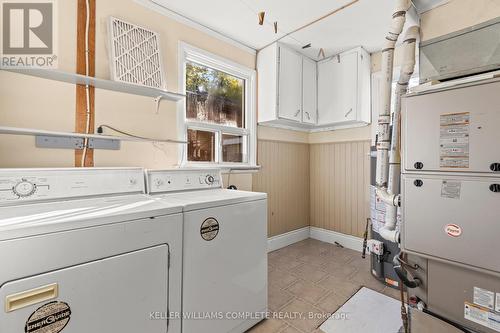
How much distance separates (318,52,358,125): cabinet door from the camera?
111 inches

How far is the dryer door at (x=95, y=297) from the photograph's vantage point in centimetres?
86

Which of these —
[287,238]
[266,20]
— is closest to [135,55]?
[266,20]

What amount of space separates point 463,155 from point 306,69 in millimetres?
2184

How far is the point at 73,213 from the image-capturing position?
108cm

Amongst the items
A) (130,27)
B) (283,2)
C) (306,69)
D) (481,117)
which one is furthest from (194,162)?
(481,117)


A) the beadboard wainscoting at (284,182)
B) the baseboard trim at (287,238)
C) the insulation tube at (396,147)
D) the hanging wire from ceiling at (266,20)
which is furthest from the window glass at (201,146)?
A: the insulation tube at (396,147)

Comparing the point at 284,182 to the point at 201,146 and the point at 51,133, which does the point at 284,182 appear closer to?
the point at 201,146

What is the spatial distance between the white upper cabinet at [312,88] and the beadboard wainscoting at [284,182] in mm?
388

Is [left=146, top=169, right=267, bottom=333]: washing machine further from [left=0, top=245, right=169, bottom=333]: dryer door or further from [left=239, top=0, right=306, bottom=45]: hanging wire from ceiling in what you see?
[left=239, top=0, right=306, bottom=45]: hanging wire from ceiling

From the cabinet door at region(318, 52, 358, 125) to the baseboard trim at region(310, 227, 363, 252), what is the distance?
153 cm

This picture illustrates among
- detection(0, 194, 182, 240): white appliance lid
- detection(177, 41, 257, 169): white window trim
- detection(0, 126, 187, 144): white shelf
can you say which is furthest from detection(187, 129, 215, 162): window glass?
detection(0, 194, 182, 240): white appliance lid

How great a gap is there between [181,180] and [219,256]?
68cm

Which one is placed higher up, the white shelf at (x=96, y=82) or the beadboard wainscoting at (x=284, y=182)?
the white shelf at (x=96, y=82)

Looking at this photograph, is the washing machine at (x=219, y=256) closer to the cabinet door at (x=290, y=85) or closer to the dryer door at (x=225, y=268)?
the dryer door at (x=225, y=268)
